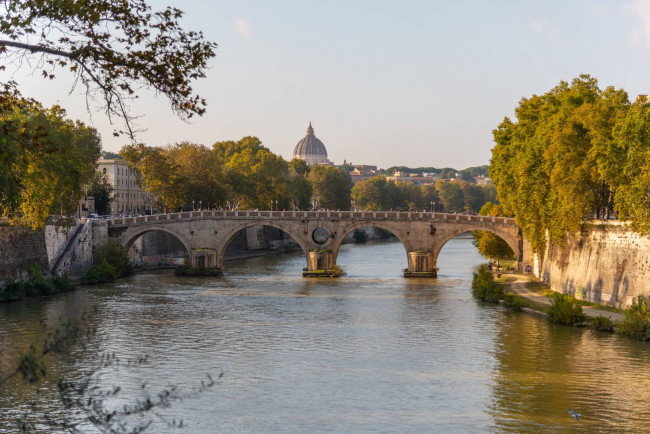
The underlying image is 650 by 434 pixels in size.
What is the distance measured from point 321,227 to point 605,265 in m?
29.4

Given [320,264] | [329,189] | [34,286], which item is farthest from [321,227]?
[329,189]

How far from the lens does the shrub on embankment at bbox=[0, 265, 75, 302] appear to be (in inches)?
1823

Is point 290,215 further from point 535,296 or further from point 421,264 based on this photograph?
point 535,296

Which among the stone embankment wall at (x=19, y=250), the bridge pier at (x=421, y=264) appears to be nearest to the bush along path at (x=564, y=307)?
the bridge pier at (x=421, y=264)

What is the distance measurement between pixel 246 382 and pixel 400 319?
15.4 meters

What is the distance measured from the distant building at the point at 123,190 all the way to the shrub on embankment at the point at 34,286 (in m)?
57.2

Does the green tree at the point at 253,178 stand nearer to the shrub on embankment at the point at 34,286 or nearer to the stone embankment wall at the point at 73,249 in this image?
the stone embankment wall at the point at 73,249

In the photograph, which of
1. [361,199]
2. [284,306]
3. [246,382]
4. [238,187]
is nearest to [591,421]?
[246,382]

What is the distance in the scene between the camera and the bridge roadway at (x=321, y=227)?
64.8 m

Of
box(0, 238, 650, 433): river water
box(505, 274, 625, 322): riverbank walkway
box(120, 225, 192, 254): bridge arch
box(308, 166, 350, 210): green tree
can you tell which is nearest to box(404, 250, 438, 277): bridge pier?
box(505, 274, 625, 322): riverbank walkway

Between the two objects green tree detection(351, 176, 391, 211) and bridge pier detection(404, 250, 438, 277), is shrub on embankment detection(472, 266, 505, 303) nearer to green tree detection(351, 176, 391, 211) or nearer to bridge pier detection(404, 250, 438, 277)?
bridge pier detection(404, 250, 438, 277)

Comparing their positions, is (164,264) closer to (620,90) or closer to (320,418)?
(620,90)

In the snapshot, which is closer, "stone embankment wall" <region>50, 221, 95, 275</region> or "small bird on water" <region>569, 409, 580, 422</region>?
"small bird on water" <region>569, 409, 580, 422</region>

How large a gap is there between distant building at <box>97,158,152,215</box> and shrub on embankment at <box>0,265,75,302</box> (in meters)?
57.2
